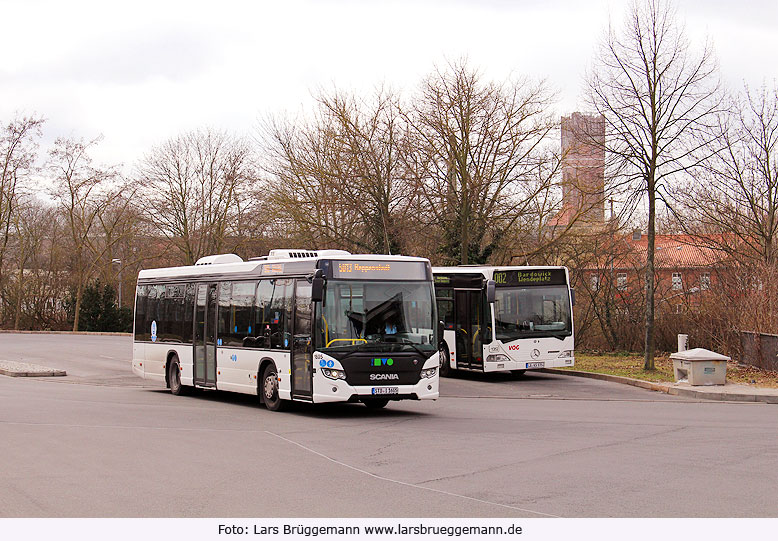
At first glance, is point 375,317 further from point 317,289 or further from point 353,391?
point 353,391

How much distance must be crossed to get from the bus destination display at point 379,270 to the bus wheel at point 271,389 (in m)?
2.54

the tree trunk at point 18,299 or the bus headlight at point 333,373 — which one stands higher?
the tree trunk at point 18,299

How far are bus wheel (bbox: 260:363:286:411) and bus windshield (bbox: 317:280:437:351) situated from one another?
76.9 inches

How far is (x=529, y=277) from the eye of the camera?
2439 centimetres

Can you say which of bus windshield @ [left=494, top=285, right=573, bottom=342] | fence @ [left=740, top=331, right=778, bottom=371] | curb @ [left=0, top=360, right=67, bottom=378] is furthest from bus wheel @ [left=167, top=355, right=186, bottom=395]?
fence @ [left=740, top=331, right=778, bottom=371]

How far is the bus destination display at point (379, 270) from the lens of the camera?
15.9 metres

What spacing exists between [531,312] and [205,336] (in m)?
9.27

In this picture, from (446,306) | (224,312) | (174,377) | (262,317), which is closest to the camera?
(262,317)

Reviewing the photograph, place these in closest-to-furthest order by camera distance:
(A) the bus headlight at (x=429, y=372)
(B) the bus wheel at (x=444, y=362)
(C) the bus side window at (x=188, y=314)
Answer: (A) the bus headlight at (x=429, y=372), (C) the bus side window at (x=188, y=314), (B) the bus wheel at (x=444, y=362)

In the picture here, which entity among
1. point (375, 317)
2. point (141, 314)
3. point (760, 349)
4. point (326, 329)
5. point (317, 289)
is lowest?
point (760, 349)

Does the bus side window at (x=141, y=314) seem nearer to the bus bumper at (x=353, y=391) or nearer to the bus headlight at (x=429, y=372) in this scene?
the bus bumper at (x=353, y=391)

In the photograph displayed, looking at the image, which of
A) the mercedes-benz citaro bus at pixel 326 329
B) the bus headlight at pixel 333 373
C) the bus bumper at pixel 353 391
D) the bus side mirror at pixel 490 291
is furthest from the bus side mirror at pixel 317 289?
the bus side mirror at pixel 490 291

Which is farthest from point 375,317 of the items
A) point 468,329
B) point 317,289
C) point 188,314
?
point 468,329

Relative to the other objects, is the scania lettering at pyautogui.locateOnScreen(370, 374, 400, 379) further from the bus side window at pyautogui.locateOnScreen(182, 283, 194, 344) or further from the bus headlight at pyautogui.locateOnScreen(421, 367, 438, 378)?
the bus side window at pyautogui.locateOnScreen(182, 283, 194, 344)
